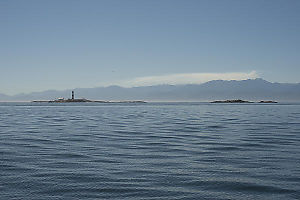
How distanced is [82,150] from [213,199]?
973cm

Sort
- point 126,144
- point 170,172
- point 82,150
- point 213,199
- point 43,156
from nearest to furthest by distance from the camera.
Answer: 1. point 213,199
2. point 170,172
3. point 43,156
4. point 82,150
5. point 126,144

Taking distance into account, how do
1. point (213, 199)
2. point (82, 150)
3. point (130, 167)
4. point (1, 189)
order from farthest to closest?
point (82, 150)
point (130, 167)
point (1, 189)
point (213, 199)

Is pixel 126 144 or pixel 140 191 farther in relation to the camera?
pixel 126 144

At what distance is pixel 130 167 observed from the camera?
40.2 ft

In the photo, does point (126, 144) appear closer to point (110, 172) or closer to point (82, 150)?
point (82, 150)

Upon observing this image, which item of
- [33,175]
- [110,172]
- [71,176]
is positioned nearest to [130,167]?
[110,172]

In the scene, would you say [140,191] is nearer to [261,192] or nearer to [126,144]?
[261,192]

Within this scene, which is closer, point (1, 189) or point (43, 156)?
point (1, 189)


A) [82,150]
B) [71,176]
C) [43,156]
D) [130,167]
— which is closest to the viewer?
[71,176]

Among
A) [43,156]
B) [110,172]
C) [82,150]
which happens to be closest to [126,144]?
[82,150]

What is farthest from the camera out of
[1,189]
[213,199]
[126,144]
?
[126,144]

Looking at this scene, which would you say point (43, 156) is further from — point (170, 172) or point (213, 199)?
point (213, 199)

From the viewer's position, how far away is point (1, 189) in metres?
9.05

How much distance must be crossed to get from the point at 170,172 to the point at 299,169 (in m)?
5.26
